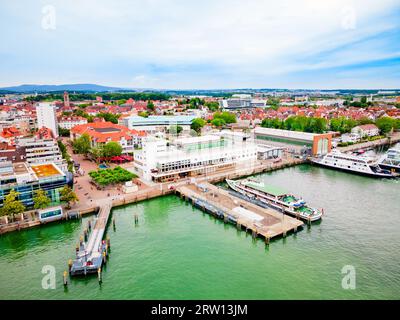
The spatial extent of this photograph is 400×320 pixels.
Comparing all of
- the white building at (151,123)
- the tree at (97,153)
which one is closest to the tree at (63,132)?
the white building at (151,123)

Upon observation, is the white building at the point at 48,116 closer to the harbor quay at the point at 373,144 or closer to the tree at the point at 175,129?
the tree at the point at 175,129

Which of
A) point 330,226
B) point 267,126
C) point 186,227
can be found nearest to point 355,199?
point 330,226

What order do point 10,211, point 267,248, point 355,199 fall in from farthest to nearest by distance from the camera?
point 355,199 < point 10,211 < point 267,248

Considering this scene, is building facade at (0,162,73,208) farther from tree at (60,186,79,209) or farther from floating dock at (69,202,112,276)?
floating dock at (69,202,112,276)

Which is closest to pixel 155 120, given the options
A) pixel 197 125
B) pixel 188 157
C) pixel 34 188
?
pixel 197 125

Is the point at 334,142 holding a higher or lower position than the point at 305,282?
higher
